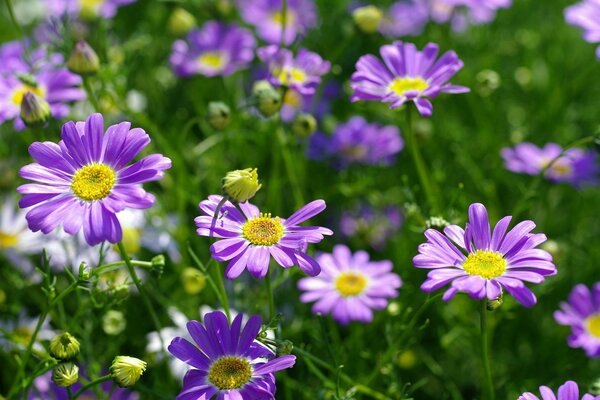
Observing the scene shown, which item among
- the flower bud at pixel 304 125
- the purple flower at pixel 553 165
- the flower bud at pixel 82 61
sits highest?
the flower bud at pixel 82 61

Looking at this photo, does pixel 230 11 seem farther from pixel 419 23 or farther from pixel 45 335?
pixel 45 335

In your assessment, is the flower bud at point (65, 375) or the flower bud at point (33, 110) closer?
the flower bud at point (65, 375)

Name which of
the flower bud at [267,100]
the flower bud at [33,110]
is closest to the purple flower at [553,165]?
the flower bud at [267,100]

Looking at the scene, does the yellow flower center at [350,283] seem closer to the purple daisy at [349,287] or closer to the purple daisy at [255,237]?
the purple daisy at [349,287]

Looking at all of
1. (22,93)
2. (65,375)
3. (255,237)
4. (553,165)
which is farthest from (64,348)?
(553,165)

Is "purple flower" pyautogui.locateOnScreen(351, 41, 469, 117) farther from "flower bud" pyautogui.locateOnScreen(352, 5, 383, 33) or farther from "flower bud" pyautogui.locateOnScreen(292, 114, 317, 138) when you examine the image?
"flower bud" pyautogui.locateOnScreen(352, 5, 383, 33)

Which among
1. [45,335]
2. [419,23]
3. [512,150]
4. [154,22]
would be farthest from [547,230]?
[154,22]
